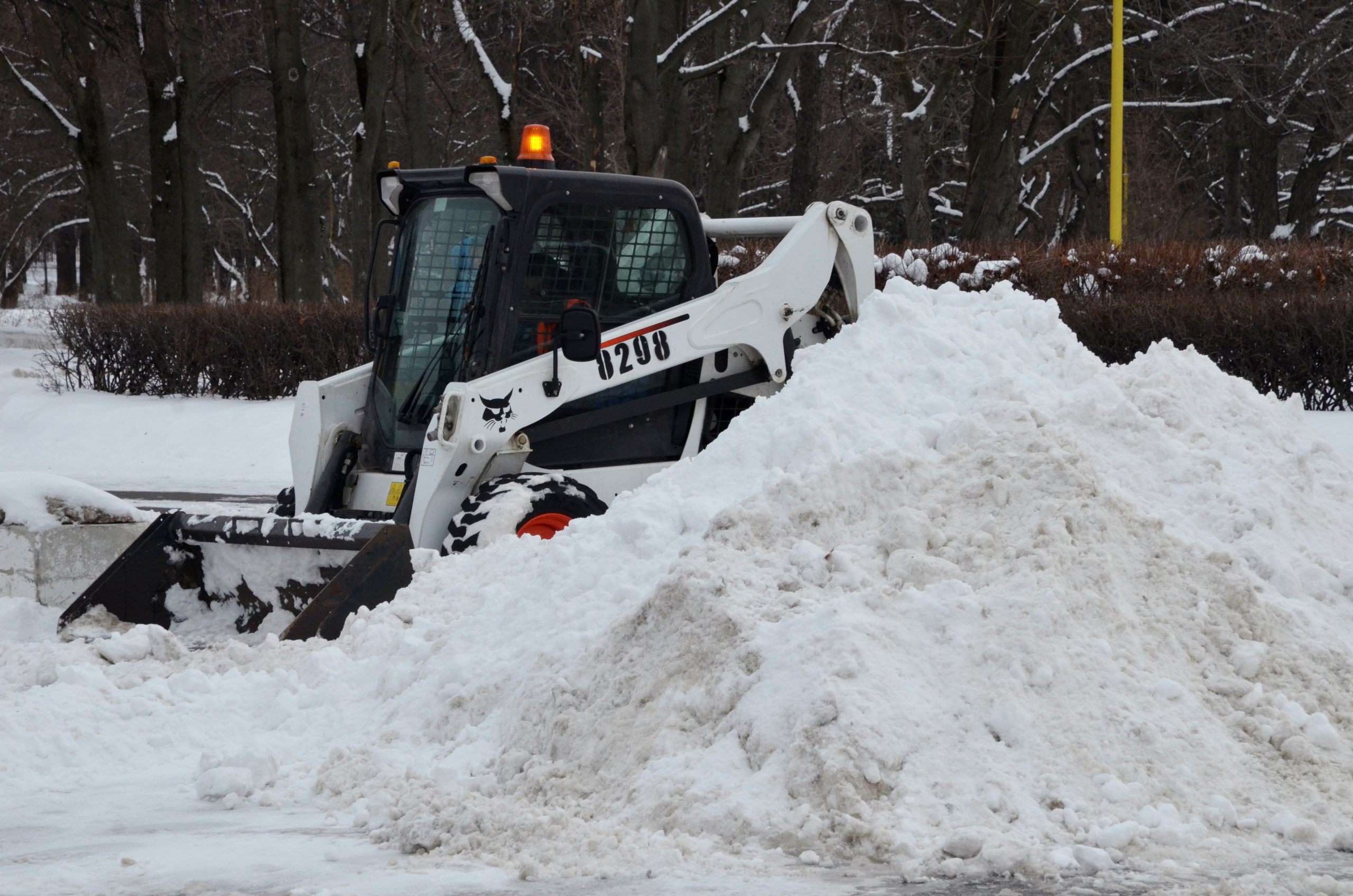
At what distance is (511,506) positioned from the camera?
6.65 metres

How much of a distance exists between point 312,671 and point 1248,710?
11.1 ft

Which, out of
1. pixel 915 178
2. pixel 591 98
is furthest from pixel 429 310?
pixel 915 178

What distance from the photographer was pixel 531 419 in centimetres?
709

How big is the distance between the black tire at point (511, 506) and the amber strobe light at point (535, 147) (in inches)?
70.0

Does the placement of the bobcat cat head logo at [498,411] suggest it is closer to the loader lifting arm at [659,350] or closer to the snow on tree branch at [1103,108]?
the loader lifting arm at [659,350]

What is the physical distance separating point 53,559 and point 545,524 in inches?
103

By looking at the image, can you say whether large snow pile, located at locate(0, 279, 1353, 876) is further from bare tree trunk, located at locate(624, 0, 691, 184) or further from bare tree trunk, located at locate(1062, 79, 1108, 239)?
bare tree trunk, located at locate(1062, 79, 1108, 239)

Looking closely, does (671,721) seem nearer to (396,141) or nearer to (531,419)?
(531,419)

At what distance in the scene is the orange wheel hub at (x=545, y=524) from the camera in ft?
22.1

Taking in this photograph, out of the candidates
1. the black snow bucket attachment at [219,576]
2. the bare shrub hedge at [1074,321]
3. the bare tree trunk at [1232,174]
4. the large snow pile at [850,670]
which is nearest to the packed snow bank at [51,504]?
the black snow bucket attachment at [219,576]

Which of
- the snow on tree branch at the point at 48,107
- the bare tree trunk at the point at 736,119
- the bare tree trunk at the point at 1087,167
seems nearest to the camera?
the bare tree trunk at the point at 736,119

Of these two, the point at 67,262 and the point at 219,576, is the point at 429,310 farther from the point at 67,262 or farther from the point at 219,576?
the point at 67,262

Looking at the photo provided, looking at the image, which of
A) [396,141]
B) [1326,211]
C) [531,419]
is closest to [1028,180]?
[1326,211]

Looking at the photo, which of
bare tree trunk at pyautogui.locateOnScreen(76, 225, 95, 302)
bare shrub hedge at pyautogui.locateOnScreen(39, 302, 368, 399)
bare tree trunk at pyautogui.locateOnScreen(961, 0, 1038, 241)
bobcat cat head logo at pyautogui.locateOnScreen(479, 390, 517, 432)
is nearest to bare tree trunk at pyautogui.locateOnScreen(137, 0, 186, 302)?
bare shrub hedge at pyautogui.locateOnScreen(39, 302, 368, 399)
